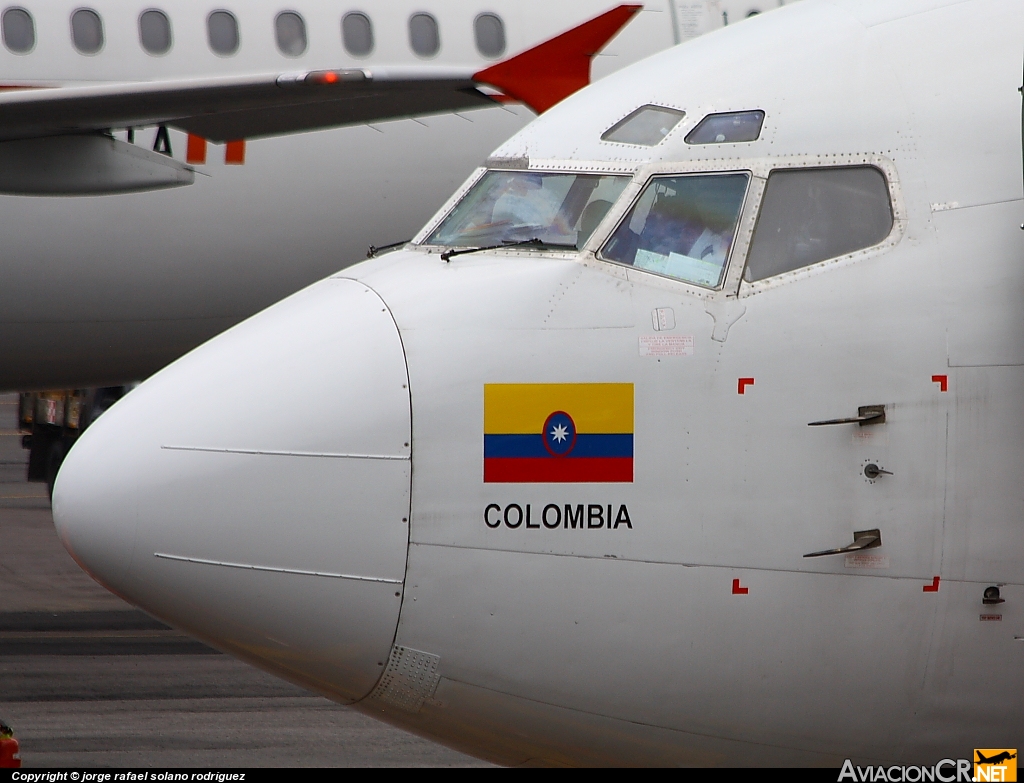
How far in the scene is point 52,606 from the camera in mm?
13094

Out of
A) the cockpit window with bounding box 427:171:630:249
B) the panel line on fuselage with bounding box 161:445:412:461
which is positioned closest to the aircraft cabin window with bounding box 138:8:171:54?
the cockpit window with bounding box 427:171:630:249

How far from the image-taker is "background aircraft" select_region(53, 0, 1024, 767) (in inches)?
190

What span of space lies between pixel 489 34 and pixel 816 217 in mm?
8489

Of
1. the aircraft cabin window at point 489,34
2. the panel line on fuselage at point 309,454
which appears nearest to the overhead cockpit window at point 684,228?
the panel line on fuselage at point 309,454

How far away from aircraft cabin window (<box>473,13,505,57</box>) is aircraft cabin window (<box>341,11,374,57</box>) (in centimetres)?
103

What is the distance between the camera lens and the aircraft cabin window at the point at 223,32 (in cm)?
1209

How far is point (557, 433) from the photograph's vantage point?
192 inches

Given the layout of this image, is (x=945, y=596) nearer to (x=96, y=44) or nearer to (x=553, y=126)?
(x=553, y=126)

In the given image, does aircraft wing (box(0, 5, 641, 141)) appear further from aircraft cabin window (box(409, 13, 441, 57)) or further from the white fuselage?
aircraft cabin window (box(409, 13, 441, 57))

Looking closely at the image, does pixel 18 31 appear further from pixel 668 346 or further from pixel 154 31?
pixel 668 346

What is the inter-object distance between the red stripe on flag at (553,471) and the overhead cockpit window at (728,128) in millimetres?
1275

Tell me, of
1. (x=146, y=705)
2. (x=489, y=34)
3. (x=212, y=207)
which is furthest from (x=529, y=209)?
(x=489, y=34)

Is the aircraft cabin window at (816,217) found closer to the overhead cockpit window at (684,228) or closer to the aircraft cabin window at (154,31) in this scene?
the overhead cockpit window at (684,228)

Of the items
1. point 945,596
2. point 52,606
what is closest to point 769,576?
point 945,596
